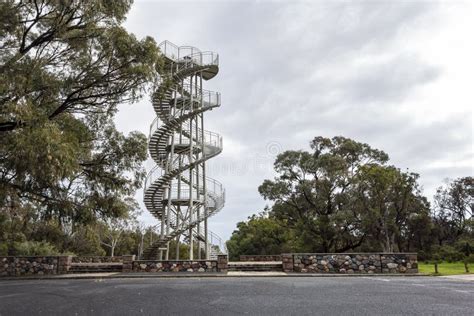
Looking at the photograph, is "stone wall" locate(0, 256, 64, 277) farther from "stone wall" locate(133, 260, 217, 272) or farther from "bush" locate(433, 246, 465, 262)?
"bush" locate(433, 246, 465, 262)

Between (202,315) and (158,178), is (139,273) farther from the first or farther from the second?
(202,315)

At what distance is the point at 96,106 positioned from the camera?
9859 mm

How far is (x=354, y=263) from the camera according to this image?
44.4ft

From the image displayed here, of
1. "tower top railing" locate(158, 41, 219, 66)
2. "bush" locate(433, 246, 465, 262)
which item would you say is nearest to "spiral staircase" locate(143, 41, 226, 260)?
"tower top railing" locate(158, 41, 219, 66)

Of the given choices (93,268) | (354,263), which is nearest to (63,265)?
(93,268)

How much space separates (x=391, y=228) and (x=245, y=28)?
17.9m

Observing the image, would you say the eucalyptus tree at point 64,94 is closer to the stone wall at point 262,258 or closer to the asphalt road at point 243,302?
the asphalt road at point 243,302

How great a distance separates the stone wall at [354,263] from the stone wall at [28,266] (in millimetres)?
8957

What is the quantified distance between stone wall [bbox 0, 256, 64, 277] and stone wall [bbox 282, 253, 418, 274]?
8957 mm

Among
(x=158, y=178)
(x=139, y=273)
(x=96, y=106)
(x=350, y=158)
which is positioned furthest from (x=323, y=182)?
(x=96, y=106)

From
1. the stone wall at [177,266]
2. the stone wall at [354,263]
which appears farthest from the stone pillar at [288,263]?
the stone wall at [177,266]

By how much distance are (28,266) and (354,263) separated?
12273mm

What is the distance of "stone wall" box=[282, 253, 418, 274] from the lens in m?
13.3

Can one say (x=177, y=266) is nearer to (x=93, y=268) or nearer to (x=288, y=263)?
(x=93, y=268)
